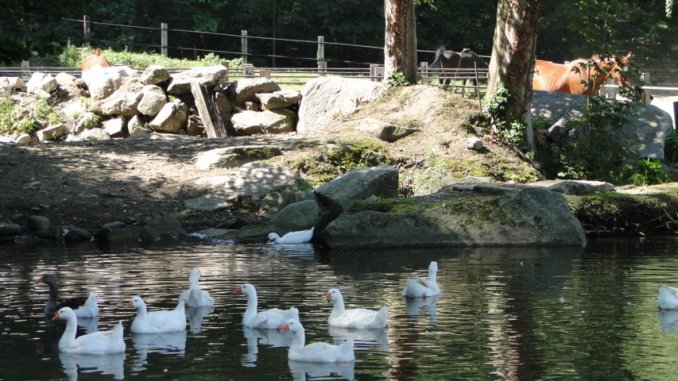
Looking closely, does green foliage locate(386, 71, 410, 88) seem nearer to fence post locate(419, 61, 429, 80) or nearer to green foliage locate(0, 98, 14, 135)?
fence post locate(419, 61, 429, 80)

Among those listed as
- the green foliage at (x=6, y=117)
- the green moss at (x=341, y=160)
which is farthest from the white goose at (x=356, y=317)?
the green foliage at (x=6, y=117)

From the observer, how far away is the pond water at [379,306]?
10.5 m

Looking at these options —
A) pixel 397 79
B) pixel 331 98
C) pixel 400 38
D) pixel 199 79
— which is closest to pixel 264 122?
pixel 331 98

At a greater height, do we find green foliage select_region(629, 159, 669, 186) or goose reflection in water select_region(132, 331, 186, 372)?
green foliage select_region(629, 159, 669, 186)

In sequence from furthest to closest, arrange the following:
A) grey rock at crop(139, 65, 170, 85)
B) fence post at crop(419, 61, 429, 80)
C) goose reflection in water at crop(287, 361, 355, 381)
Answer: fence post at crop(419, 61, 429, 80) → grey rock at crop(139, 65, 170, 85) → goose reflection in water at crop(287, 361, 355, 381)

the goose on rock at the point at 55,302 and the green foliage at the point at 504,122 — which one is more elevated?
the green foliage at the point at 504,122

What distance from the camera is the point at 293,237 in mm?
19703

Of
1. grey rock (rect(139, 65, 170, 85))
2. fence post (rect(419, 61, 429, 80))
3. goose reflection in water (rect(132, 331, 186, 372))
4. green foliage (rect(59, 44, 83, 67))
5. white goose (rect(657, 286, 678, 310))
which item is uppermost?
green foliage (rect(59, 44, 83, 67))

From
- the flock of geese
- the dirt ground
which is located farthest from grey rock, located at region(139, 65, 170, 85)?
the flock of geese

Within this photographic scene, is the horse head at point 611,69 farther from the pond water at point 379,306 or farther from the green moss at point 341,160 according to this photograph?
the pond water at point 379,306

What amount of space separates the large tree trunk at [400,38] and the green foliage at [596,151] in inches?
147

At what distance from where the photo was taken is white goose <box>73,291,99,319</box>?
502 inches

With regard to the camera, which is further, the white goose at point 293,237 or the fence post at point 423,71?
the fence post at point 423,71

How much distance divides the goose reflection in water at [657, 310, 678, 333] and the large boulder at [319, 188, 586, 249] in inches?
255
